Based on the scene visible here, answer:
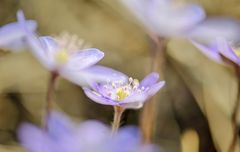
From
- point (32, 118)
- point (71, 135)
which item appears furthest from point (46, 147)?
point (32, 118)

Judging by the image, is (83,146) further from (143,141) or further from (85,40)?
(85,40)

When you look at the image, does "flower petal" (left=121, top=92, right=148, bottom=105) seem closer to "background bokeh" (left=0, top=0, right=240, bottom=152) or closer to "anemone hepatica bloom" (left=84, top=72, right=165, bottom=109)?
"anemone hepatica bloom" (left=84, top=72, right=165, bottom=109)

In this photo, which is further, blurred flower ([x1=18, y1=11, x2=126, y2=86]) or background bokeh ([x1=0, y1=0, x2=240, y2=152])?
background bokeh ([x1=0, y1=0, x2=240, y2=152])

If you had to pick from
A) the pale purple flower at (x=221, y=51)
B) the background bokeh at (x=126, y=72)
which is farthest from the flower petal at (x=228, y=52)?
the background bokeh at (x=126, y=72)

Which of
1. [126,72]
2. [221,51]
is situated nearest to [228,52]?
[221,51]

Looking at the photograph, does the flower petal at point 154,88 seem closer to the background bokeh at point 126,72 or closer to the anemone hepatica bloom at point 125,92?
the anemone hepatica bloom at point 125,92

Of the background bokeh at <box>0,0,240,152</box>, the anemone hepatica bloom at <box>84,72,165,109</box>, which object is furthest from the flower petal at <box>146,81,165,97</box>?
the background bokeh at <box>0,0,240,152</box>
